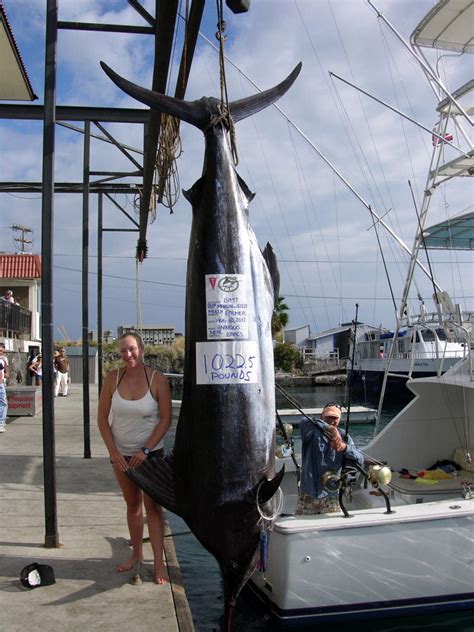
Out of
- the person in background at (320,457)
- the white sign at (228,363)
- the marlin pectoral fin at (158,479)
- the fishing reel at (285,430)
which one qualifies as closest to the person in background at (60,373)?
the fishing reel at (285,430)

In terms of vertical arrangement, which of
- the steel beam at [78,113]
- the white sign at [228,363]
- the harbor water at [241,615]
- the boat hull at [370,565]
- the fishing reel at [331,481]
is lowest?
the harbor water at [241,615]

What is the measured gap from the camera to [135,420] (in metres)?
3.35

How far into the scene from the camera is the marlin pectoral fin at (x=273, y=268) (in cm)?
274

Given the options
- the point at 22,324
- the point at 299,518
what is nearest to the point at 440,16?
the point at 299,518

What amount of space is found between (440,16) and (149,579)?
611cm

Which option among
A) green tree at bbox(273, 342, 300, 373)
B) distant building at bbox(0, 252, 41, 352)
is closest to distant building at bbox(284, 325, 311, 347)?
green tree at bbox(273, 342, 300, 373)

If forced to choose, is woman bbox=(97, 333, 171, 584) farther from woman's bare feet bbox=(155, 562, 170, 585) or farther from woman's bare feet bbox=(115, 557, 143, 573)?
woman's bare feet bbox=(115, 557, 143, 573)

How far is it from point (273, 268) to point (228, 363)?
0.50m

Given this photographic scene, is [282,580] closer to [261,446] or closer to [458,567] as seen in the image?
[458,567]

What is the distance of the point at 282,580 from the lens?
13.4 ft

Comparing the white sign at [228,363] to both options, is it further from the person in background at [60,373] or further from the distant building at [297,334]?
the distant building at [297,334]

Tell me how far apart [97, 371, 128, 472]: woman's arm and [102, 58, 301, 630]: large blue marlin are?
0.68m

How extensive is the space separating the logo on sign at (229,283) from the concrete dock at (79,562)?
62.2 inches

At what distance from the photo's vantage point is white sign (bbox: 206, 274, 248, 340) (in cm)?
254
